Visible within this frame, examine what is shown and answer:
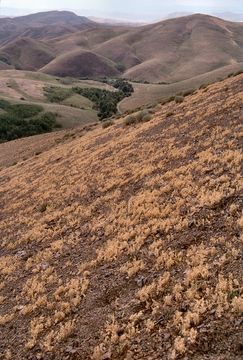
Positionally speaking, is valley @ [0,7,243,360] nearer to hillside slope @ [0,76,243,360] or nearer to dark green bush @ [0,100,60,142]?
hillside slope @ [0,76,243,360]

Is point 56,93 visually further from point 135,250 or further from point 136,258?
point 136,258

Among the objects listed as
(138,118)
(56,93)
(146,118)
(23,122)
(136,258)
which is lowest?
(23,122)

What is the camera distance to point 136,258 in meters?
14.6

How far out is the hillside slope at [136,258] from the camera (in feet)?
35.6

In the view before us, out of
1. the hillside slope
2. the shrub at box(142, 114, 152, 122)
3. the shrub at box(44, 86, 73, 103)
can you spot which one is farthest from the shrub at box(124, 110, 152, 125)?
the shrub at box(44, 86, 73, 103)

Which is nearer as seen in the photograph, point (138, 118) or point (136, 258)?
point (136, 258)

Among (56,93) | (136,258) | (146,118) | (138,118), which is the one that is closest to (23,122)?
(56,93)

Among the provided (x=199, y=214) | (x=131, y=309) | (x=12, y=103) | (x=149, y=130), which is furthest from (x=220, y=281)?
(x=12, y=103)

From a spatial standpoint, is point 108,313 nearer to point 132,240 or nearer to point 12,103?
point 132,240

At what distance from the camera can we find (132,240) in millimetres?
15969

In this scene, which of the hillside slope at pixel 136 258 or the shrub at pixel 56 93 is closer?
the hillside slope at pixel 136 258

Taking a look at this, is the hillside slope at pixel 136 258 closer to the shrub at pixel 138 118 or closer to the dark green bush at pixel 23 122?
the shrub at pixel 138 118

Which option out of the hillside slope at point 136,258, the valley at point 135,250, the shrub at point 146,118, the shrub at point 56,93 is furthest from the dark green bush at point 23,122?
the hillside slope at point 136,258

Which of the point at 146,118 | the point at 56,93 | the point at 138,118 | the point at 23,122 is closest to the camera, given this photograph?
the point at 146,118
